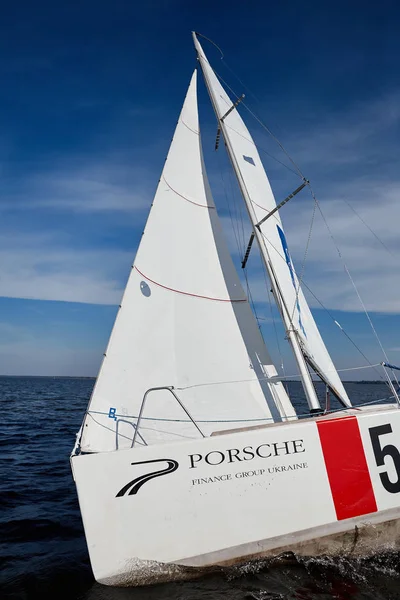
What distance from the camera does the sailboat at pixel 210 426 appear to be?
344 cm

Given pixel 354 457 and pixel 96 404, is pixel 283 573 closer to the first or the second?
pixel 354 457

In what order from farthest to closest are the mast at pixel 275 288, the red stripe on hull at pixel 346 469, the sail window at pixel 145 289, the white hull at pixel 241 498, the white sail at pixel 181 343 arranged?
the sail window at pixel 145 289 → the mast at pixel 275 288 → the white sail at pixel 181 343 → the red stripe on hull at pixel 346 469 → the white hull at pixel 241 498

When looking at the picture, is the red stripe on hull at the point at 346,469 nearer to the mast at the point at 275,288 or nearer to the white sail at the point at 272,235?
the mast at the point at 275,288

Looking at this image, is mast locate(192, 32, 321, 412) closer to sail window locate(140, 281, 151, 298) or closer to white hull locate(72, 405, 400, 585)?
white hull locate(72, 405, 400, 585)

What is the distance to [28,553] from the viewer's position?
456cm

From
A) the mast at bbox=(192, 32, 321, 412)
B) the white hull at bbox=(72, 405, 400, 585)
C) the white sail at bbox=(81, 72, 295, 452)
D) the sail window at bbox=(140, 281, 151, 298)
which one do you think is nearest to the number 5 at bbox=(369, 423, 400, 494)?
the white hull at bbox=(72, 405, 400, 585)

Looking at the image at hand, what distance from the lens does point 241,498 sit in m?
3.57

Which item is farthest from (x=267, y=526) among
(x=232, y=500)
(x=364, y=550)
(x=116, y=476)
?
(x=116, y=476)

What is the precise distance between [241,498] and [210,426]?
1.96 meters

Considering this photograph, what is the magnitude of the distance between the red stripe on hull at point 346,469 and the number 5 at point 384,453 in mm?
154

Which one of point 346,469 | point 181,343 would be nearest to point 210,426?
point 181,343

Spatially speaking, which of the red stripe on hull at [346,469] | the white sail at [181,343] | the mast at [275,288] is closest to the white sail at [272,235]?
the mast at [275,288]

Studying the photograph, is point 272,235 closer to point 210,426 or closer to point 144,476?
point 210,426

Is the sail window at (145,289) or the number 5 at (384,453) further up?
the sail window at (145,289)
